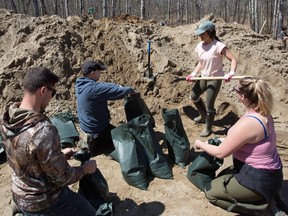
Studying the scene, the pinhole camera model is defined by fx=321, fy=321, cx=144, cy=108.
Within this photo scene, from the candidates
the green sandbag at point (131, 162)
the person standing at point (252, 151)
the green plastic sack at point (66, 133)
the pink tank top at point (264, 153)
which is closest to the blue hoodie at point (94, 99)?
the green plastic sack at point (66, 133)

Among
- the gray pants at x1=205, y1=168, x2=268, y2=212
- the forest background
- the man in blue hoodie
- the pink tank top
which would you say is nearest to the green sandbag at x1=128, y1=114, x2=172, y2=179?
the man in blue hoodie

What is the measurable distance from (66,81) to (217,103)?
283cm

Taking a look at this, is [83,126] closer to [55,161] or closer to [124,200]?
[124,200]

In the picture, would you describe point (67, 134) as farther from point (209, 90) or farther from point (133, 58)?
point (133, 58)

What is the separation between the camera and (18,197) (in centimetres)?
229

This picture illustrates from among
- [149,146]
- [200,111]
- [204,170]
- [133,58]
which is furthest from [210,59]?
[133,58]

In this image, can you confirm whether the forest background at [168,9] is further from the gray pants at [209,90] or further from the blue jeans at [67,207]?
the blue jeans at [67,207]

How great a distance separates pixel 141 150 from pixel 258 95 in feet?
5.22

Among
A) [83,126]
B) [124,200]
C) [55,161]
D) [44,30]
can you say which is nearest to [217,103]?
[83,126]

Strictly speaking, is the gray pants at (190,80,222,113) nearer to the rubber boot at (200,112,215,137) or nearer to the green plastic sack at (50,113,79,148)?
the rubber boot at (200,112,215,137)

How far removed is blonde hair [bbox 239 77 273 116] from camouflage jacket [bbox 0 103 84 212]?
1543 mm

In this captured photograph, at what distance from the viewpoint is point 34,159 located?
2.12 meters

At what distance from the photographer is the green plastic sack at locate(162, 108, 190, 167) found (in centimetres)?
399

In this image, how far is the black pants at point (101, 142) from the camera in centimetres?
430
